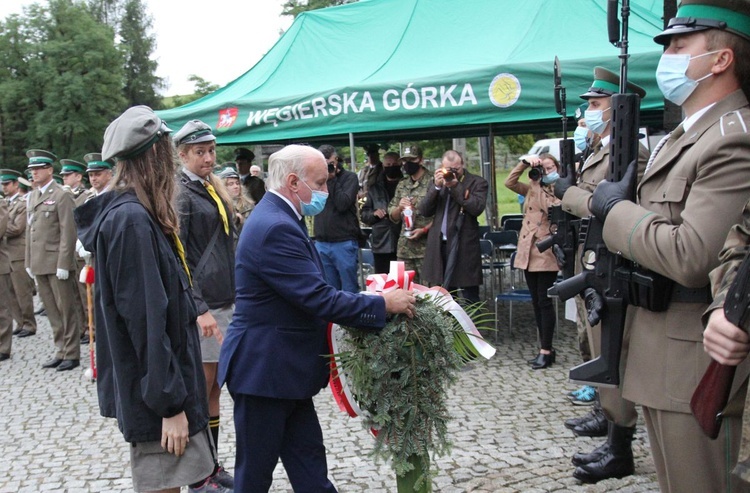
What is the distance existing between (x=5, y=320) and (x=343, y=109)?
4.90 meters

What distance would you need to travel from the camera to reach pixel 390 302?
3104 millimetres

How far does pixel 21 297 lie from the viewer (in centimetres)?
984

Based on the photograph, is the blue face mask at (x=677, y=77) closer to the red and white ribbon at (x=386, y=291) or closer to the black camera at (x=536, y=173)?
the red and white ribbon at (x=386, y=291)

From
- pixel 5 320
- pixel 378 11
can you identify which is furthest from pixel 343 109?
pixel 5 320

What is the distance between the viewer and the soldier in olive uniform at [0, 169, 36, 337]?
9.51 m

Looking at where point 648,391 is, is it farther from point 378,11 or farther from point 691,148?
point 378,11

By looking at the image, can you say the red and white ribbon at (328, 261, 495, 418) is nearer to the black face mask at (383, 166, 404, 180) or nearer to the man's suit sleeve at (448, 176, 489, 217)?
the man's suit sleeve at (448, 176, 489, 217)

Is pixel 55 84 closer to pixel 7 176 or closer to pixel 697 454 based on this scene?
pixel 7 176

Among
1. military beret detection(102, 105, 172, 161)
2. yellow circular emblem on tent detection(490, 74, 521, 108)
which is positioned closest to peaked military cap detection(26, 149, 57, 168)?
yellow circular emblem on tent detection(490, 74, 521, 108)

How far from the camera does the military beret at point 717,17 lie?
2.35 meters

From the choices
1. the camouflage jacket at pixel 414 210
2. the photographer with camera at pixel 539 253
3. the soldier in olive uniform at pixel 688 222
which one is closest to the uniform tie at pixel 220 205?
the soldier in olive uniform at pixel 688 222

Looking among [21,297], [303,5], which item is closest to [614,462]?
[21,297]

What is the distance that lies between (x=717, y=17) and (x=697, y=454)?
1472mm

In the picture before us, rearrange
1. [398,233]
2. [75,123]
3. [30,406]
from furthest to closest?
[75,123] → [398,233] → [30,406]
